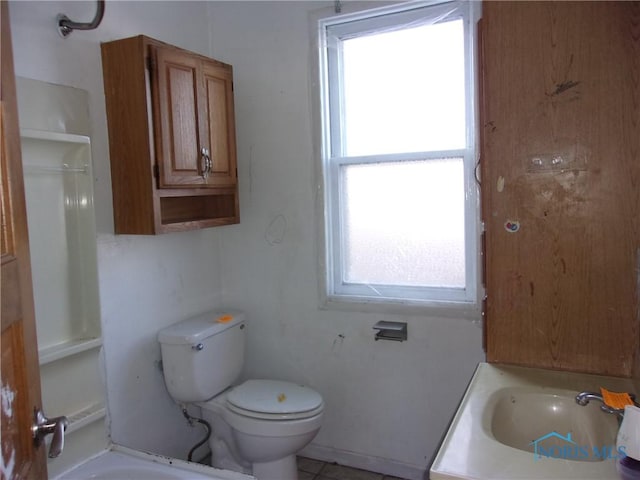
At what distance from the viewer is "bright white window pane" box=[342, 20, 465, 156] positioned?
6.97 ft

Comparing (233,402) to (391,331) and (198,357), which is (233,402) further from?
(391,331)

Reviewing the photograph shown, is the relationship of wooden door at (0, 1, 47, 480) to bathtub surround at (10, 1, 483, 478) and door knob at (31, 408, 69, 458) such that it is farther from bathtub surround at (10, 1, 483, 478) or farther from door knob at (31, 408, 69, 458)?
bathtub surround at (10, 1, 483, 478)

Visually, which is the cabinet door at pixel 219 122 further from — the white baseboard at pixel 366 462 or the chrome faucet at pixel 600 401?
the chrome faucet at pixel 600 401

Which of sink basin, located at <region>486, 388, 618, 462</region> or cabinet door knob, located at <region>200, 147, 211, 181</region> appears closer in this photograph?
sink basin, located at <region>486, 388, 618, 462</region>

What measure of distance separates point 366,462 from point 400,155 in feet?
4.69

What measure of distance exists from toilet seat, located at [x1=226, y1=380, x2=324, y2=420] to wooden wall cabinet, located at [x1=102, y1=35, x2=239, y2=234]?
762 mm

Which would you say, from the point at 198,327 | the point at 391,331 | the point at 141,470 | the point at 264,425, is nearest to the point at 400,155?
the point at 391,331

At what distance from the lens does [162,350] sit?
2156mm

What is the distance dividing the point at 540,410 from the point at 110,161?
1.72m

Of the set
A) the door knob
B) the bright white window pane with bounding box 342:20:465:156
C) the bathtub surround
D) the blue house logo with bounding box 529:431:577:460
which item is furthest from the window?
the door knob

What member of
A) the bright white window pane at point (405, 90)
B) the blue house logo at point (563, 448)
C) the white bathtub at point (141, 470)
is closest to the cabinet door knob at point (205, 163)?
the bright white window pane at point (405, 90)

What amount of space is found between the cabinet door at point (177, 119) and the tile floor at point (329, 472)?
142 centimetres

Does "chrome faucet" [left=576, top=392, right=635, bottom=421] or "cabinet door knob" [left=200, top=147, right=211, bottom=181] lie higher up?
"cabinet door knob" [left=200, top=147, right=211, bottom=181]

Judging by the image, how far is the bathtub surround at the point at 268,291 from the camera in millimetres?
2033
